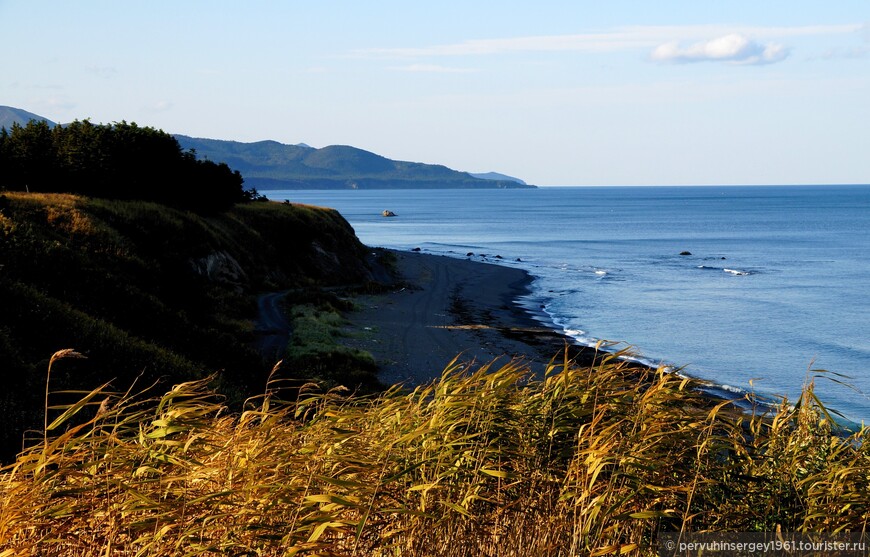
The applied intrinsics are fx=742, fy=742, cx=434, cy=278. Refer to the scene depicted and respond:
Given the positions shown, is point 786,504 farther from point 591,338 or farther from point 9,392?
point 591,338

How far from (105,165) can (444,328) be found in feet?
81.0

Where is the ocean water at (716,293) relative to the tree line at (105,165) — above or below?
below

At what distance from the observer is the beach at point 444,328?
1347 inches

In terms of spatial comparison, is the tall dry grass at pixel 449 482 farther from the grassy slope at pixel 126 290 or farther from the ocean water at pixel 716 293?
the grassy slope at pixel 126 290

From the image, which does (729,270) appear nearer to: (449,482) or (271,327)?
(271,327)

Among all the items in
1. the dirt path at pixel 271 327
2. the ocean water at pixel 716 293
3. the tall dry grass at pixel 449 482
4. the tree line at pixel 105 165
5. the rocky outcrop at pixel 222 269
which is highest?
the tree line at pixel 105 165

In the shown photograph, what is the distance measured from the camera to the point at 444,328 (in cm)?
4362

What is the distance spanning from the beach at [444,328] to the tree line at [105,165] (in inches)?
609

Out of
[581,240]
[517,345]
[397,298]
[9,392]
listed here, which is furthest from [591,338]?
[581,240]

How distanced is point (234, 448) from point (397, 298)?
4802 cm

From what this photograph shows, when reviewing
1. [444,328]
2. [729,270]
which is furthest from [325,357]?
[729,270]

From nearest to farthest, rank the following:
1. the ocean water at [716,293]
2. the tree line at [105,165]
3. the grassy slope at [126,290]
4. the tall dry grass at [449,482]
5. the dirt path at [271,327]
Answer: the tall dry grass at [449,482]
the grassy slope at [126,290]
the dirt path at [271,327]
the ocean water at [716,293]
the tree line at [105,165]

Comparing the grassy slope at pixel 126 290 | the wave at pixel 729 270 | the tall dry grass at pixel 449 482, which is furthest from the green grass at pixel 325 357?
the wave at pixel 729 270

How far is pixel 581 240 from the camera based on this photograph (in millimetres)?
127438
